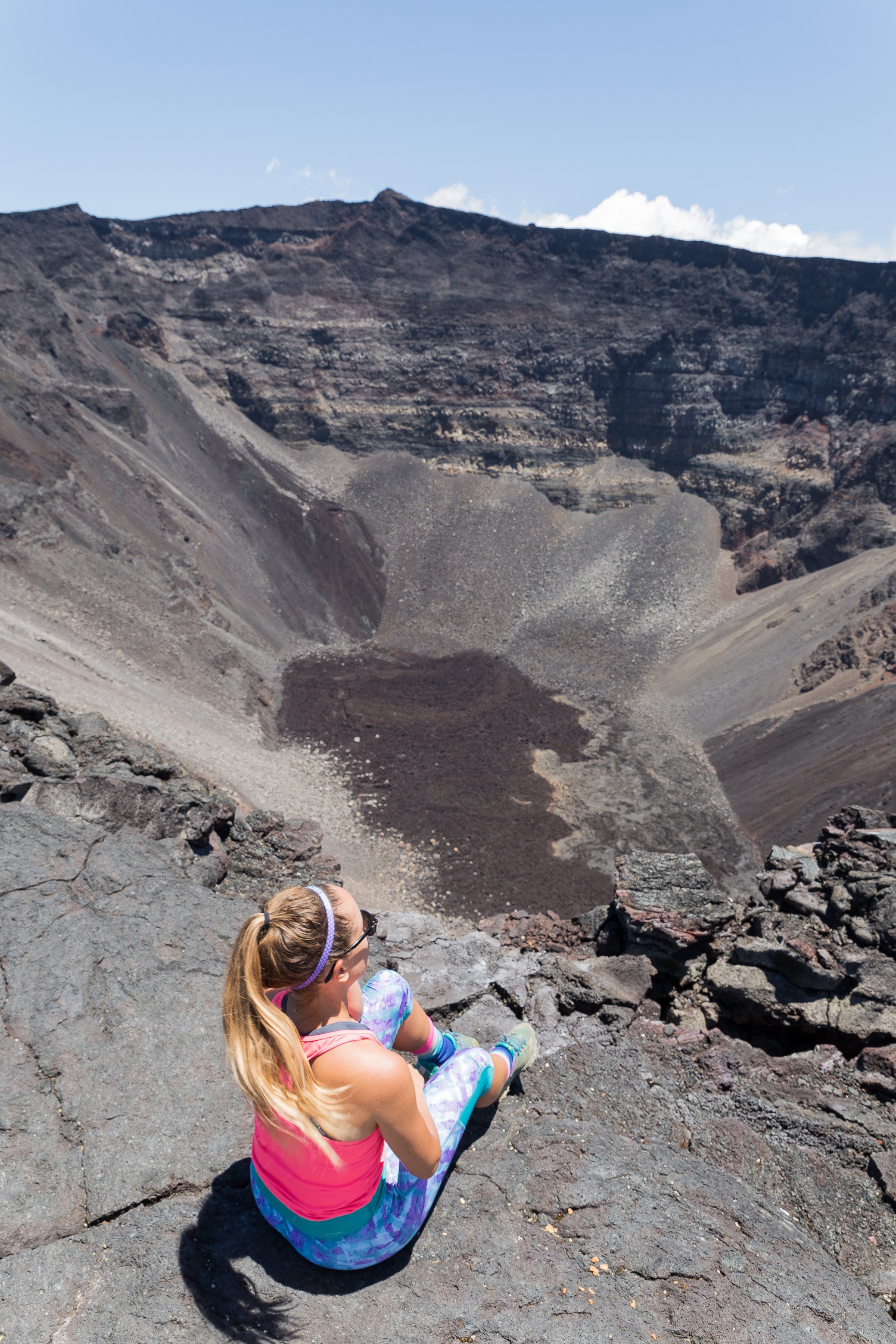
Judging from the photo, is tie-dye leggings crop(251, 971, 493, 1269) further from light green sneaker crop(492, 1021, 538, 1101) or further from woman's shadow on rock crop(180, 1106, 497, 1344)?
light green sneaker crop(492, 1021, 538, 1101)

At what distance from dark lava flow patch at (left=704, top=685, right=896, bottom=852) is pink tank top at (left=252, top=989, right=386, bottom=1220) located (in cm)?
1500

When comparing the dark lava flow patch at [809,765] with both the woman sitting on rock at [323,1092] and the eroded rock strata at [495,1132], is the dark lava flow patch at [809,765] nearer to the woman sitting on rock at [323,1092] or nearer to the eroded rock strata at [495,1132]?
the eroded rock strata at [495,1132]

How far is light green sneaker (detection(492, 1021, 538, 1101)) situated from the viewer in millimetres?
4066

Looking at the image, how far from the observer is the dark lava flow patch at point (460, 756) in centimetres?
1543

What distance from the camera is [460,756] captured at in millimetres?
20719

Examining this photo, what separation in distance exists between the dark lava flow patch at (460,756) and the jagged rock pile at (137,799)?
230 inches

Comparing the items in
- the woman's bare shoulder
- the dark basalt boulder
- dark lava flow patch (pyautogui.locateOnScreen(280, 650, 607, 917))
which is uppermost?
the woman's bare shoulder

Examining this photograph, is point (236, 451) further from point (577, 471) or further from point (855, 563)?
point (855, 563)

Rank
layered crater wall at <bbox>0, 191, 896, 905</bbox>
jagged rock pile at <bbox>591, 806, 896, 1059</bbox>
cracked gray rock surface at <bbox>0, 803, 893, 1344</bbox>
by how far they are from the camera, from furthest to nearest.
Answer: layered crater wall at <bbox>0, 191, 896, 905</bbox> → jagged rock pile at <bbox>591, 806, 896, 1059</bbox> → cracked gray rock surface at <bbox>0, 803, 893, 1344</bbox>

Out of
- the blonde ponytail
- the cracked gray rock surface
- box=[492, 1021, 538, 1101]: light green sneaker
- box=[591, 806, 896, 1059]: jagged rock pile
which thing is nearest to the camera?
the blonde ponytail

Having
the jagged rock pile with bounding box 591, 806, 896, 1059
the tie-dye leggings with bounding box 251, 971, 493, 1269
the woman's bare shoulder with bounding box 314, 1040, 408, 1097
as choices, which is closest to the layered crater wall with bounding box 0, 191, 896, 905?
the jagged rock pile with bounding box 591, 806, 896, 1059

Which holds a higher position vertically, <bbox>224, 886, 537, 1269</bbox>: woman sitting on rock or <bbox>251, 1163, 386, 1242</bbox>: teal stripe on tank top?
<bbox>224, 886, 537, 1269</bbox>: woman sitting on rock

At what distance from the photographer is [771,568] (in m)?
31.5

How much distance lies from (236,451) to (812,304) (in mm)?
26304
